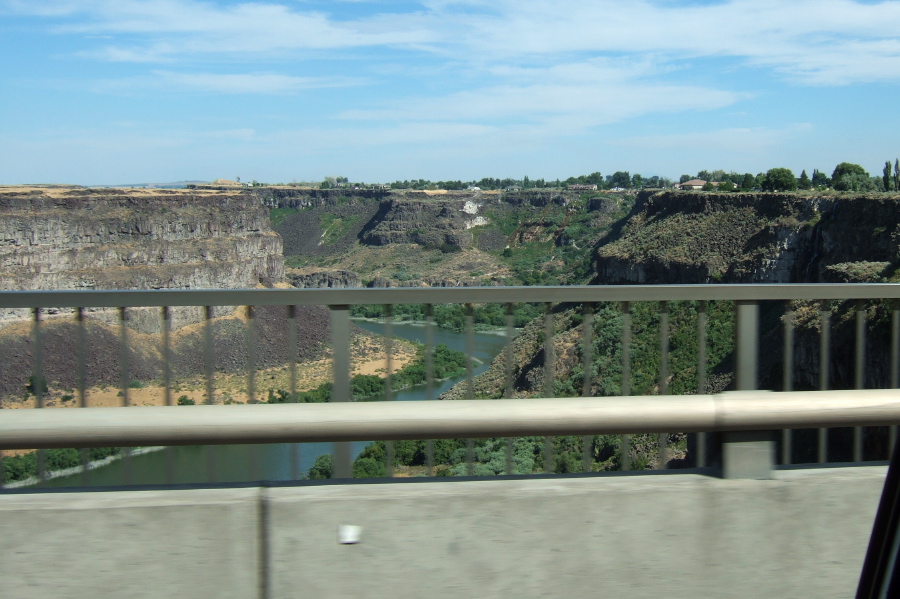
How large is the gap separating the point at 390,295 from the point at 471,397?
0.62 m

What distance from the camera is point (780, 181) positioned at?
2574 inches

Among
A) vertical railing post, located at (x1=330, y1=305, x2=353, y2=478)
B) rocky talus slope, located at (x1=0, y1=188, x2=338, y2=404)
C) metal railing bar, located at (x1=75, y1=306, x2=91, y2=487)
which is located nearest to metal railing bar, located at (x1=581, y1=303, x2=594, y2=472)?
vertical railing post, located at (x1=330, y1=305, x2=353, y2=478)

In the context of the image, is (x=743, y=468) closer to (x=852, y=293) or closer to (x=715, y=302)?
(x=715, y=302)

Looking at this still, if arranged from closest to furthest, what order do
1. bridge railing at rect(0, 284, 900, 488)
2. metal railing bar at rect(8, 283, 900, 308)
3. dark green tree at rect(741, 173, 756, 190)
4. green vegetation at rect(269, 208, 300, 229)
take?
bridge railing at rect(0, 284, 900, 488) → metal railing bar at rect(8, 283, 900, 308) → dark green tree at rect(741, 173, 756, 190) → green vegetation at rect(269, 208, 300, 229)

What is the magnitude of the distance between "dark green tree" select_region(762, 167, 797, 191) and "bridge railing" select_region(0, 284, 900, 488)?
217 feet

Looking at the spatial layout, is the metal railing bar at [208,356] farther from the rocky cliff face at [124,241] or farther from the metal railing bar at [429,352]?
the rocky cliff face at [124,241]

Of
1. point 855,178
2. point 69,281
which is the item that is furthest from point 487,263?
point 69,281

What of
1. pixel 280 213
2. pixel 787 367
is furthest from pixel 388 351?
pixel 280 213

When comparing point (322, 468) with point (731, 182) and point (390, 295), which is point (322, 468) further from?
point (731, 182)

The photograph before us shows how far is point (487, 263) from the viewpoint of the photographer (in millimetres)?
96500

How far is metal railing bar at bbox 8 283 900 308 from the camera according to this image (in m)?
3.66

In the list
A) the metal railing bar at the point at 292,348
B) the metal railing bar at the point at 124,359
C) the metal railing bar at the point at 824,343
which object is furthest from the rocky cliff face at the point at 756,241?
the metal railing bar at the point at 124,359

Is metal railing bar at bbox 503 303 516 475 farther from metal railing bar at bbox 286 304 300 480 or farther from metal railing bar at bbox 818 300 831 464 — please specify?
metal railing bar at bbox 818 300 831 464

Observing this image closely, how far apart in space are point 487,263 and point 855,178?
4383 cm
